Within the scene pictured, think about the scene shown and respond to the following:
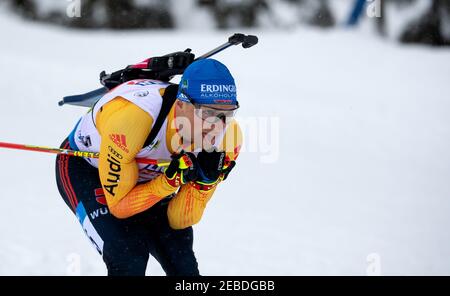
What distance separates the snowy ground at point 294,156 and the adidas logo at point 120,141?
82.5 inches

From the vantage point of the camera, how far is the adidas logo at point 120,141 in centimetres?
306

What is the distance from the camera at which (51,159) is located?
312 inches

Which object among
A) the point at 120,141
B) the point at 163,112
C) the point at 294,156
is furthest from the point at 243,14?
the point at 120,141

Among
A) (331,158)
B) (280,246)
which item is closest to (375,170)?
(331,158)

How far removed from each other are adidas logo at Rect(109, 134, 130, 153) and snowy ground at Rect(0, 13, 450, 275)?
82.5 inches

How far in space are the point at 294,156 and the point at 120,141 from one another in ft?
19.0

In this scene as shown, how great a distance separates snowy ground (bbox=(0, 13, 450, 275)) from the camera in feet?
18.4

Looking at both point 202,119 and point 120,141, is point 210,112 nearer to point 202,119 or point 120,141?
point 202,119

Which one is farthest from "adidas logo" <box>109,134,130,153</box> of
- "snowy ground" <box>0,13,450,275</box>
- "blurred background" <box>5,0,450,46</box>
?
"blurred background" <box>5,0,450,46</box>

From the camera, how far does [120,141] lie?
3.07 meters
